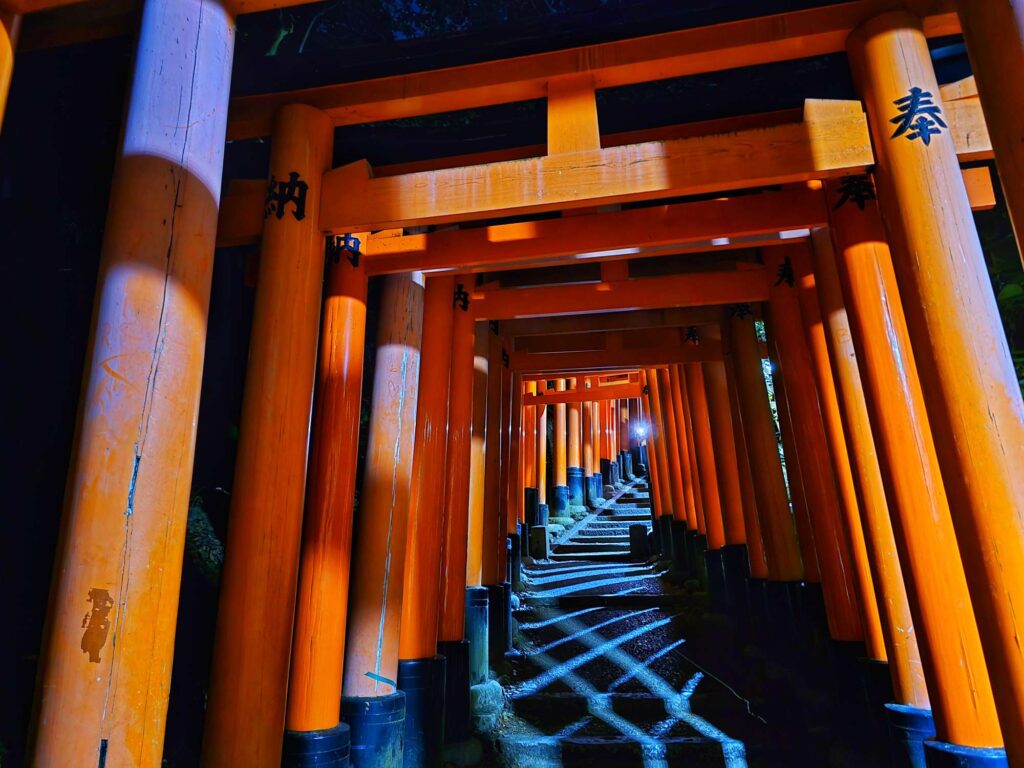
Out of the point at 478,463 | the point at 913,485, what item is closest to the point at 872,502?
the point at 913,485

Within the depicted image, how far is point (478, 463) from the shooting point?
20.0ft

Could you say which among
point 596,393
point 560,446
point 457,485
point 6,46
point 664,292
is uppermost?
point 596,393

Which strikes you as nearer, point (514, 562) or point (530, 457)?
point (514, 562)

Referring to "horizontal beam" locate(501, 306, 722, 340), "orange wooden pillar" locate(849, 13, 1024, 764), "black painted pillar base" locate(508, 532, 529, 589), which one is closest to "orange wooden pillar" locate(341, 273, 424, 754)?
"orange wooden pillar" locate(849, 13, 1024, 764)

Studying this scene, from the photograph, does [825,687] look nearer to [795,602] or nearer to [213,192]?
[795,602]

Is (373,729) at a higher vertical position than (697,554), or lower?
lower

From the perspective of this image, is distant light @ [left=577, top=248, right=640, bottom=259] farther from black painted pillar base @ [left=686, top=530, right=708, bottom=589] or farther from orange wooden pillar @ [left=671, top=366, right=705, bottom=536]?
black painted pillar base @ [left=686, top=530, right=708, bottom=589]

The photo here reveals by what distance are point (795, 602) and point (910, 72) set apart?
15.7ft

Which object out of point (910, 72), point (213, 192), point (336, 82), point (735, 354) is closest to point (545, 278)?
point (735, 354)

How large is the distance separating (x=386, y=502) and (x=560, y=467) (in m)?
13.0

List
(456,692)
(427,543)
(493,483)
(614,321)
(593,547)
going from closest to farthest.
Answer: (427,543) → (456,692) → (493,483) → (614,321) → (593,547)

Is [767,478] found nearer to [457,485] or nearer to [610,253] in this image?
[457,485]

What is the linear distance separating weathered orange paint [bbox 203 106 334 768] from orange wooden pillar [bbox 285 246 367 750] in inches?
11.4

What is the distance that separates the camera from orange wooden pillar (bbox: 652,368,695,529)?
10305 millimetres
